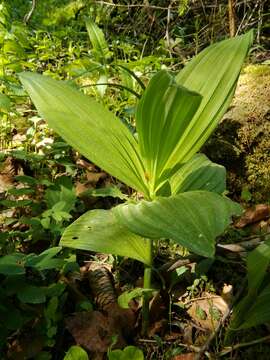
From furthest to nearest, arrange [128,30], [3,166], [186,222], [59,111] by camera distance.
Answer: [128,30] < [3,166] < [59,111] < [186,222]

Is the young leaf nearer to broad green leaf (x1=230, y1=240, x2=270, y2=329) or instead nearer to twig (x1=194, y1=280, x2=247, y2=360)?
broad green leaf (x1=230, y1=240, x2=270, y2=329)

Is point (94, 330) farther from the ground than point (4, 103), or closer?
closer

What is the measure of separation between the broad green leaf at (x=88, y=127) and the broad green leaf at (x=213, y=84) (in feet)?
0.47

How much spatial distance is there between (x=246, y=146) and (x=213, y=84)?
961mm

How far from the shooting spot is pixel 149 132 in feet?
3.24

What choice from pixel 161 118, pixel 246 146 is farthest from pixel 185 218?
pixel 246 146

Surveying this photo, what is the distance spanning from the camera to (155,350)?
3.96 ft

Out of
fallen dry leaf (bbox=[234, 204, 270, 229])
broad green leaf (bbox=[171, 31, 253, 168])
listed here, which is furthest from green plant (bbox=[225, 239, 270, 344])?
fallen dry leaf (bbox=[234, 204, 270, 229])

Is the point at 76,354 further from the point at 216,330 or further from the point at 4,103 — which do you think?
the point at 4,103

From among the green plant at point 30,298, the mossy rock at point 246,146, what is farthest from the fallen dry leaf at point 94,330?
the mossy rock at point 246,146

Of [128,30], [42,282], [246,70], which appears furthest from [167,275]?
[128,30]

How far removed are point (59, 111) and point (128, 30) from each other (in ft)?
10.6

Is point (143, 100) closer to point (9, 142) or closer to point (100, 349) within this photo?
point (100, 349)

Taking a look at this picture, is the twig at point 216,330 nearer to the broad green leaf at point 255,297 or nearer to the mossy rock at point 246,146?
the broad green leaf at point 255,297
